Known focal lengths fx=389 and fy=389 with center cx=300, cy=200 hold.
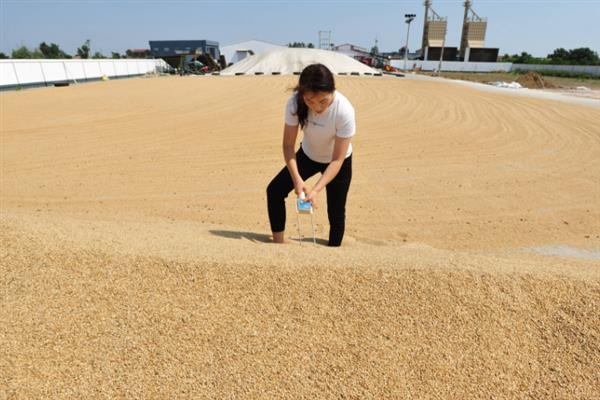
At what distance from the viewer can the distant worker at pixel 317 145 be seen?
7.73 feet

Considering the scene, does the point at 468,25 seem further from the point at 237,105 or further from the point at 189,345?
the point at 189,345

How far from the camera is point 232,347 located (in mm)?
1680

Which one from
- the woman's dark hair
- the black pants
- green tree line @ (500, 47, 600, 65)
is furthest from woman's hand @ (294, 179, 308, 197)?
green tree line @ (500, 47, 600, 65)

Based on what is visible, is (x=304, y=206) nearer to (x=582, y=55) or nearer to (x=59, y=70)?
(x=59, y=70)

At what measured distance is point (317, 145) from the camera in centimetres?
279

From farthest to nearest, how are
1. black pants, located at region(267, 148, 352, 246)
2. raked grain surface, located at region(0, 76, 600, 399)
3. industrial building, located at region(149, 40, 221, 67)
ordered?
industrial building, located at region(149, 40, 221, 67)
black pants, located at region(267, 148, 352, 246)
raked grain surface, located at region(0, 76, 600, 399)

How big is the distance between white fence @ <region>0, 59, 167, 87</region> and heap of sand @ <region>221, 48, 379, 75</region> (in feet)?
24.5

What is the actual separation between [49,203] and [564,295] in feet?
16.1

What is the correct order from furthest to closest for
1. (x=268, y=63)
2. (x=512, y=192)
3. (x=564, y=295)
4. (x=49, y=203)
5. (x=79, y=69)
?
(x=268, y=63), (x=79, y=69), (x=512, y=192), (x=49, y=203), (x=564, y=295)

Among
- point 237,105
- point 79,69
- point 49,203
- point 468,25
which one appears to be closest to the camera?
point 49,203

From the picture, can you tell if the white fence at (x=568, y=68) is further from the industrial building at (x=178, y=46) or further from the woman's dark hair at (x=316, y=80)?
the woman's dark hair at (x=316, y=80)

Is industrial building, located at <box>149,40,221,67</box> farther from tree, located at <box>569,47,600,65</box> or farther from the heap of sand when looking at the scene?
tree, located at <box>569,47,600,65</box>

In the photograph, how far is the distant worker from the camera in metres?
2.36

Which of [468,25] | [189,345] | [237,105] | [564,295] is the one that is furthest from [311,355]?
[468,25]
